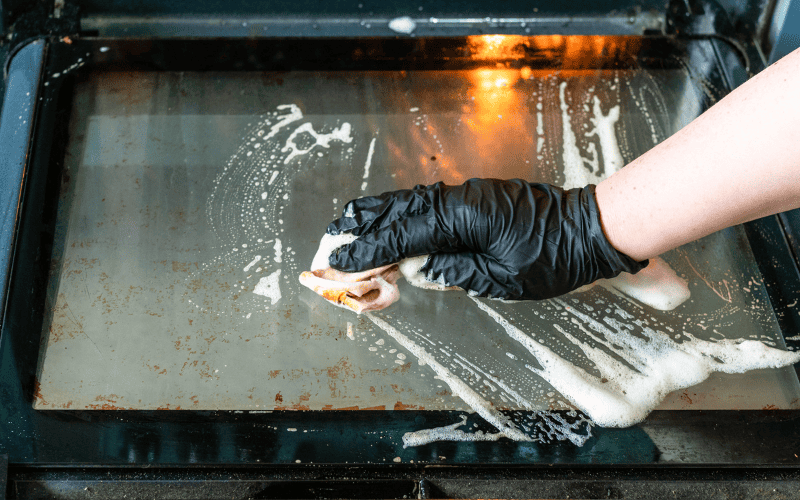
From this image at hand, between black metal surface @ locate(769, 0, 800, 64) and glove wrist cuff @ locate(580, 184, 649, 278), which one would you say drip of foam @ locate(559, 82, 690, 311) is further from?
black metal surface @ locate(769, 0, 800, 64)

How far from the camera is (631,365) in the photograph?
111 cm

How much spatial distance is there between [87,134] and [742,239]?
5.23 ft

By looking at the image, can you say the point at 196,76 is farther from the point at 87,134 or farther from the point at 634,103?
the point at 634,103

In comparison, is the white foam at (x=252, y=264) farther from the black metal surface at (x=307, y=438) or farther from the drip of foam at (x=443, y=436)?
the drip of foam at (x=443, y=436)

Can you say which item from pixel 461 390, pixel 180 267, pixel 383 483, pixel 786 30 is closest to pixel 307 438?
pixel 383 483

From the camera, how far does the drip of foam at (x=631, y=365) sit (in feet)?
3.51

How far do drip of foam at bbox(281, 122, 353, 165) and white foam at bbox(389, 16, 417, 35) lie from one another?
1.15ft

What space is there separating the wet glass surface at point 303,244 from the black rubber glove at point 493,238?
0.25ft

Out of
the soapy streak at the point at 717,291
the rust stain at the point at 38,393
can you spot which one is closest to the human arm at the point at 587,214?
the soapy streak at the point at 717,291

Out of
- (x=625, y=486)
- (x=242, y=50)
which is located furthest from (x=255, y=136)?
(x=625, y=486)

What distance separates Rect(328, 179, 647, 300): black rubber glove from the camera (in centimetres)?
109

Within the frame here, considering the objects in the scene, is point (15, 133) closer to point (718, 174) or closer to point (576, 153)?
point (576, 153)

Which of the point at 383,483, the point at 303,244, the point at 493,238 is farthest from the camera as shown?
the point at 303,244

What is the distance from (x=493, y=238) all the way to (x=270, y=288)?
487mm
